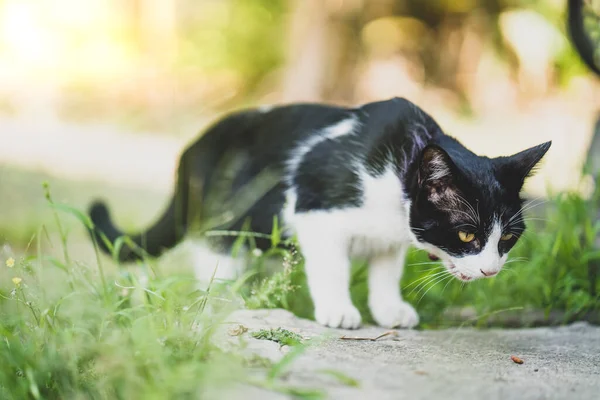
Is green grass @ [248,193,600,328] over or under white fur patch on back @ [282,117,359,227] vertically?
under

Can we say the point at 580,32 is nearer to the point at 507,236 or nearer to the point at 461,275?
the point at 507,236

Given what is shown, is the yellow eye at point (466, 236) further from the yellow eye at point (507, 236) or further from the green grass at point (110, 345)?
the green grass at point (110, 345)

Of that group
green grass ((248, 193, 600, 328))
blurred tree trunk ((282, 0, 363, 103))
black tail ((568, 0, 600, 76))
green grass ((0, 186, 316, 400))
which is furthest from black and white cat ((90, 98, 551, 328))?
blurred tree trunk ((282, 0, 363, 103))

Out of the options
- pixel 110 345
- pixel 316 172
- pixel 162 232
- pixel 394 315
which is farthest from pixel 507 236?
pixel 162 232

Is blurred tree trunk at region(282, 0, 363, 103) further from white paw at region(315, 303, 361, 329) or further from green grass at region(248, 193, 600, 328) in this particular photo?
white paw at region(315, 303, 361, 329)

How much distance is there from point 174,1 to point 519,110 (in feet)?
17.1

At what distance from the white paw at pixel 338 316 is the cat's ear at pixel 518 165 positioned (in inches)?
26.2

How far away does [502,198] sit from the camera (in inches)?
80.7

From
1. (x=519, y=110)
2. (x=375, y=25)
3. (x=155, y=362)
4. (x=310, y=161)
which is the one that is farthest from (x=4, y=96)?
(x=155, y=362)

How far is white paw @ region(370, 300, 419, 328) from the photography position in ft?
7.87

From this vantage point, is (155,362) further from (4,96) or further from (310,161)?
(4,96)

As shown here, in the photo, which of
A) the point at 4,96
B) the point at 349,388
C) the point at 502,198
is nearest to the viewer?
the point at 349,388

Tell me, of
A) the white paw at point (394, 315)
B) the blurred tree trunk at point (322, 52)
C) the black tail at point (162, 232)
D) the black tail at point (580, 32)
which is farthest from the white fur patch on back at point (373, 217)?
the blurred tree trunk at point (322, 52)

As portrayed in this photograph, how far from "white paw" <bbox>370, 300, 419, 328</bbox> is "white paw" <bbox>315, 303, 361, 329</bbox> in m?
0.22
